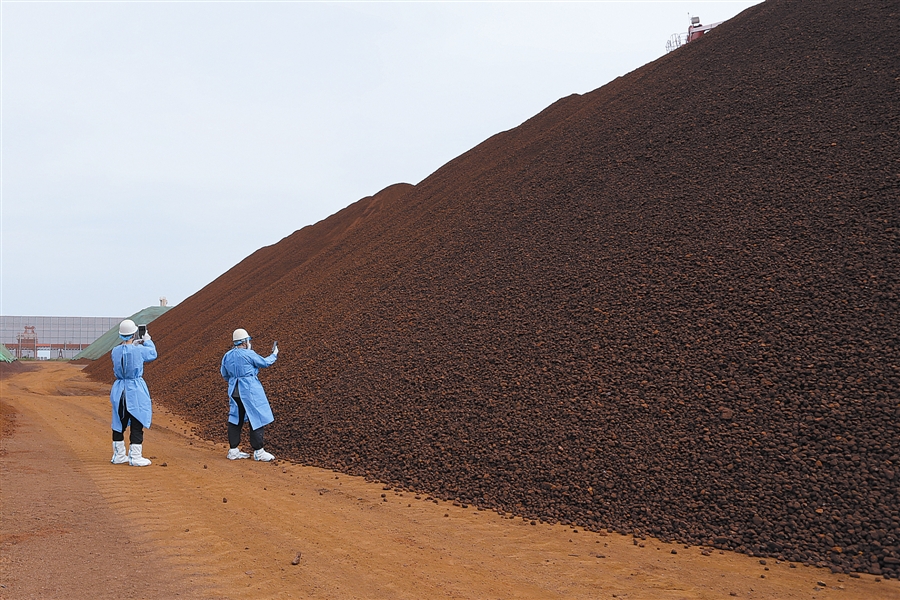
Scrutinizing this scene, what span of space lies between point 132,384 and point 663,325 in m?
6.09

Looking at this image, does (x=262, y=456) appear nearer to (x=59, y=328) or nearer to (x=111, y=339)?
(x=111, y=339)

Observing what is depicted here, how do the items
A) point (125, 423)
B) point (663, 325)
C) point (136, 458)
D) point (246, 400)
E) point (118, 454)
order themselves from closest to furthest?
point (663, 325), point (136, 458), point (118, 454), point (125, 423), point (246, 400)

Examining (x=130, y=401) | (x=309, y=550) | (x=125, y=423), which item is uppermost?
(x=130, y=401)

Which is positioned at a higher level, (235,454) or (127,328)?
(127,328)

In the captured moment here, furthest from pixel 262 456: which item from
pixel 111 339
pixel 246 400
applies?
pixel 111 339

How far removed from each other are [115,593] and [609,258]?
23.4 ft

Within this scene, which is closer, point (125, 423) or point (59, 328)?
point (125, 423)

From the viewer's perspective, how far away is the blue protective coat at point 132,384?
7.66 meters

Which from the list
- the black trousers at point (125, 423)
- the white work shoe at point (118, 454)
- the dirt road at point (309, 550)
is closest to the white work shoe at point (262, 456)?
the dirt road at point (309, 550)

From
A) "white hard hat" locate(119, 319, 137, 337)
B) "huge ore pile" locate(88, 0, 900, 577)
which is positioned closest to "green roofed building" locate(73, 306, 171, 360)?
"huge ore pile" locate(88, 0, 900, 577)

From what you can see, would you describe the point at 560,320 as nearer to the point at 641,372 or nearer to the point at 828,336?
the point at 641,372

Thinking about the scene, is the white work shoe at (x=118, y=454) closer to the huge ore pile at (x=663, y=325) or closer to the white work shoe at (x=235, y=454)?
the white work shoe at (x=235, y=454)

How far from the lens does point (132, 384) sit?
7754 mm

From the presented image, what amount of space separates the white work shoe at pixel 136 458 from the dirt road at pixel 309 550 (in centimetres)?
28
